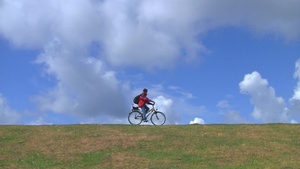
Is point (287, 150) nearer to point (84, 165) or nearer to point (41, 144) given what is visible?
point (84, 165)

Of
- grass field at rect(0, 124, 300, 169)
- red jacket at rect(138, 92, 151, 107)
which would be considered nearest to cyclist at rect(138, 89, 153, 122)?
red jacket at rect(138, 92, 151, 107)

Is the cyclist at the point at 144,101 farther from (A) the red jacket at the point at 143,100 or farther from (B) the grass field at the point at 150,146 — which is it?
(B) the grass field at the point at 150,146

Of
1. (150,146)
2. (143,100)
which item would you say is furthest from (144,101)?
(150,146)

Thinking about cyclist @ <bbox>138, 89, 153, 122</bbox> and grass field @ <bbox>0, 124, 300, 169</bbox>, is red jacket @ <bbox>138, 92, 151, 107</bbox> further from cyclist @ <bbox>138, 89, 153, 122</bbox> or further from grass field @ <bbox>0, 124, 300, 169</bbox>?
grass field @ <bbox>0, 124, 300, 169</bbox>

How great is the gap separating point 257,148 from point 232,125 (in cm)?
628

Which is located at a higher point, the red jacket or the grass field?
the red jacket

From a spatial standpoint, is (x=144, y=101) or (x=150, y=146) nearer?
(x=150, y=146)

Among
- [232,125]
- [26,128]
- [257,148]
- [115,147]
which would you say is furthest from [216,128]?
[26,128]

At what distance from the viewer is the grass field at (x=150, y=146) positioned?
2111 centimetres

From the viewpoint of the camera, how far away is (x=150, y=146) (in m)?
24.0

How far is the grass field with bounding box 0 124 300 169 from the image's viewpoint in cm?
2111

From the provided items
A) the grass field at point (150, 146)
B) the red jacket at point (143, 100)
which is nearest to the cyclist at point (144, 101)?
the red jacket at point (143, 100)

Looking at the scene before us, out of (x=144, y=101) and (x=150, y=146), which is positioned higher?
(x=144, y=101)

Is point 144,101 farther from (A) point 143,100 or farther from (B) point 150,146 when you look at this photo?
(B) point 150,146
